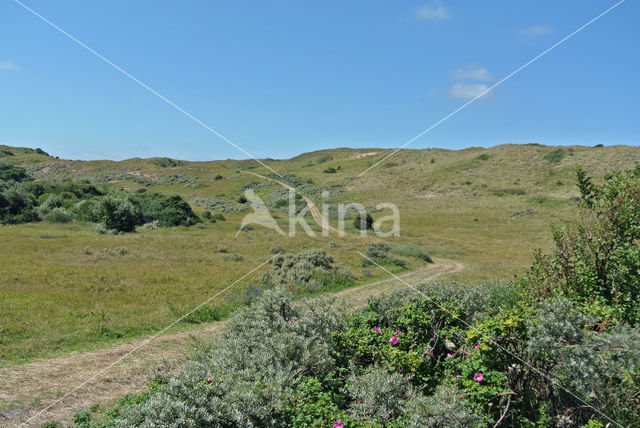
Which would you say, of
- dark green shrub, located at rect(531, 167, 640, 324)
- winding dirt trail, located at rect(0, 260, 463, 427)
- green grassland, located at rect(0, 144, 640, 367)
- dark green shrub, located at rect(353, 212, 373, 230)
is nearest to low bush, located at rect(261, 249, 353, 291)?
green grassland, located at rect(0, 144, 640, 367)

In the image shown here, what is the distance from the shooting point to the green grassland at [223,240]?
38.9 ft

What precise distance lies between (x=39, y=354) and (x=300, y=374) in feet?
21.2

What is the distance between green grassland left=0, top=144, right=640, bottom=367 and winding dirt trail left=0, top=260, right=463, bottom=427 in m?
0.76

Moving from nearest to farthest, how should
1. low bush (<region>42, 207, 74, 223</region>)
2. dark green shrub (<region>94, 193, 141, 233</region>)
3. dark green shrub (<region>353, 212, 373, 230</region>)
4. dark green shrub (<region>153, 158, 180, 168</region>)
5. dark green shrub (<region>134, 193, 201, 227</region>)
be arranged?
dark green shrub (<region>94, 193, 141, 233</region>), low bush (<region>42, 207, 74, 223</region>), dark green shrub (<region>134, 193, 201, 227</region>), dark green shrub (<region>353, 212, 373, 230</region>), dark green shrub (<region>153, 158, 180, 168</region>)

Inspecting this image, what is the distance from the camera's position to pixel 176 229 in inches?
Answer: 1574

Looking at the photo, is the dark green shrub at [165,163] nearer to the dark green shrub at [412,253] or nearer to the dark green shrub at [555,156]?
the dark green shrub at [555,156]

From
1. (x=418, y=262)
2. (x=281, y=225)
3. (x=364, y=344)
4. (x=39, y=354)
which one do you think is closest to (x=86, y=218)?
(x=281, y=225)

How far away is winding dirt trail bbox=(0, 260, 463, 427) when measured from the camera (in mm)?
6400

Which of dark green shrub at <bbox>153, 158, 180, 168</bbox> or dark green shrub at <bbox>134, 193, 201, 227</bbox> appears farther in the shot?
dark green shrub at <bbox>153, 158, 180, 168</bbox>

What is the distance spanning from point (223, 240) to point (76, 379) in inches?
993

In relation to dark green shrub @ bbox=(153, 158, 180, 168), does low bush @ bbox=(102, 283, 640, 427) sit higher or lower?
lower

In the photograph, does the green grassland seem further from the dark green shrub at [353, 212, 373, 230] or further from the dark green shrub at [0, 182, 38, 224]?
the dark green shrub at [0, 182, 38, 224]

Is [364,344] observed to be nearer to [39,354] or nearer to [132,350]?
[132,350]

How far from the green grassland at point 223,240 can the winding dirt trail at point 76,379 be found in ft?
2.49
